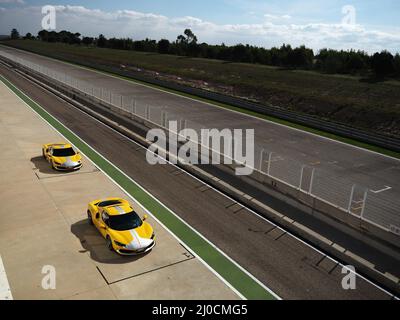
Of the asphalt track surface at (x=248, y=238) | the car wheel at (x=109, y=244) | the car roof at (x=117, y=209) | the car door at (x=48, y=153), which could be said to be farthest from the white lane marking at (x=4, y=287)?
the car door at (x=48, y=153)

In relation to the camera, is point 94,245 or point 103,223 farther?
point 103,223

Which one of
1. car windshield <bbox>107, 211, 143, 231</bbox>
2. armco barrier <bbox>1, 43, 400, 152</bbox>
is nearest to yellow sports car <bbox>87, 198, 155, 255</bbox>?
car windshield <bbox>107, 211, 143, 231</bbox>

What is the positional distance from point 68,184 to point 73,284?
873cm

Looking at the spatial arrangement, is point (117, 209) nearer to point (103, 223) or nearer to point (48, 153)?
point (103, 223)

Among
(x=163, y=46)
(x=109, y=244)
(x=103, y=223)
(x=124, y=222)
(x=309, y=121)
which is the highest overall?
(x=163, y=46)

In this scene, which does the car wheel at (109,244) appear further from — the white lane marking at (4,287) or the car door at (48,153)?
the car door at (48,153)

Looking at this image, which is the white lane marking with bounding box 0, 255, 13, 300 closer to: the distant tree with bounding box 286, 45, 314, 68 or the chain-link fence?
the chain-link fence

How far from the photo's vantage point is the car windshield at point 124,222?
13180 millimetres

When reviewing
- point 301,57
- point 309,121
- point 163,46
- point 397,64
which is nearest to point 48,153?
point 309,121

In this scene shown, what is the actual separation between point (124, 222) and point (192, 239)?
108 inches

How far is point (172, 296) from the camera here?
35.3 feet

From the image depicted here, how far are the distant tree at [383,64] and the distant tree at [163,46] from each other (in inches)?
3722

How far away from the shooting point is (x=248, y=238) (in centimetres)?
1427

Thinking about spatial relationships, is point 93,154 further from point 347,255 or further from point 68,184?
point 347,255
